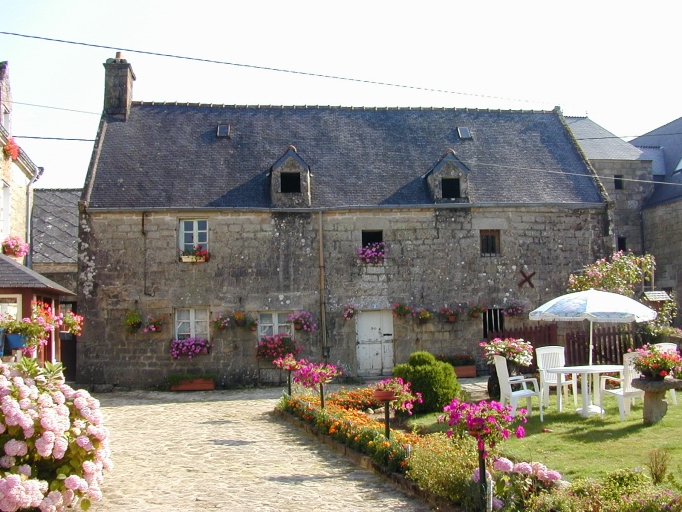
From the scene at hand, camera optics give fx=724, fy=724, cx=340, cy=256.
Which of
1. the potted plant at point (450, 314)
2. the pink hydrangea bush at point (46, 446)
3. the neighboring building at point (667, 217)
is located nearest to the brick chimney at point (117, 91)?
the potted plant at point (450, 314)

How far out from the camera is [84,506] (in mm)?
6254

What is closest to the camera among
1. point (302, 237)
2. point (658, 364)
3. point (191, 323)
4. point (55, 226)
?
point (658, 364)

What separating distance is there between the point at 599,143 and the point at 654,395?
17347mm

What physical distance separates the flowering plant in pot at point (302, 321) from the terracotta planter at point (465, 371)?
12.1 ft

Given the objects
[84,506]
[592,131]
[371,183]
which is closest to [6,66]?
[371,183]

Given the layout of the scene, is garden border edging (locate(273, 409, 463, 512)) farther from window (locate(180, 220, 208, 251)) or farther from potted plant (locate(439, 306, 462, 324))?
window (locate(180, 220, 208, 251))

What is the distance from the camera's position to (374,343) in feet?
59.4

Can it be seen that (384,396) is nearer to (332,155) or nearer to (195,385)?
(195,385)

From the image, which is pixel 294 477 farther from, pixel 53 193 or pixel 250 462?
pixel 53 193

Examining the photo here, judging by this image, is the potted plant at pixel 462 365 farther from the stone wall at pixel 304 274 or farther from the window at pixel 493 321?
the window at pixel 493 321

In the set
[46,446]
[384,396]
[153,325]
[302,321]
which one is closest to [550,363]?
[384,396]

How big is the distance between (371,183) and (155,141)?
5876 millimetres

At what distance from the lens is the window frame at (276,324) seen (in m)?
17.8

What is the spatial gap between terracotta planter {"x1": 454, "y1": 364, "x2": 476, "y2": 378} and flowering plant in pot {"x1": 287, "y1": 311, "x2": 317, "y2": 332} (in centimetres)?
370
